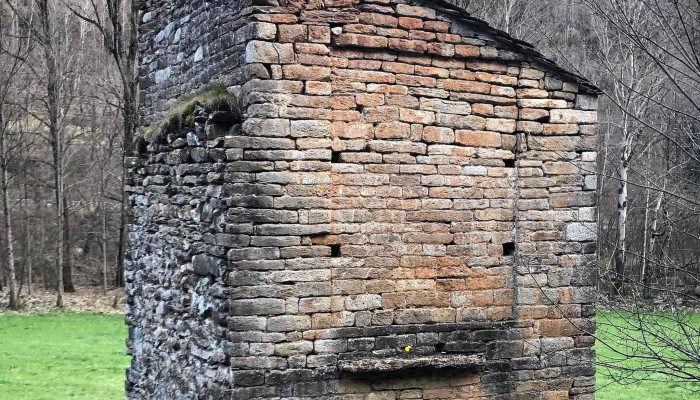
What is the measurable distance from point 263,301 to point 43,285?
2067 cm

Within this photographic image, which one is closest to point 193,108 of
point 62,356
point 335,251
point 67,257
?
point 335,251

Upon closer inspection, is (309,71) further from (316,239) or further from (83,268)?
(83,268)

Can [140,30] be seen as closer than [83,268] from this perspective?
Yes

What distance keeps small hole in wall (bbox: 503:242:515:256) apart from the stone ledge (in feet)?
2.83

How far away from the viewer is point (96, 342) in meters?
16.3

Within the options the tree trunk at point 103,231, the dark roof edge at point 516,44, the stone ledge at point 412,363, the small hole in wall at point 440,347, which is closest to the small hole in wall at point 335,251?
the stone ledge at point 412,363

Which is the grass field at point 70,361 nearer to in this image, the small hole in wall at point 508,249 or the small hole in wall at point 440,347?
the small hole in wall at point 508,249

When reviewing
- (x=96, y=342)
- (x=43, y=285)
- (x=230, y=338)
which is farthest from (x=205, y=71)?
(x=43, y=285)

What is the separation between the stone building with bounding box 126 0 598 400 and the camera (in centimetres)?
580

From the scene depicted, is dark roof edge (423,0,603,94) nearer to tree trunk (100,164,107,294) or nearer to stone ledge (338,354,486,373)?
stone ledge (338,354,486,373)

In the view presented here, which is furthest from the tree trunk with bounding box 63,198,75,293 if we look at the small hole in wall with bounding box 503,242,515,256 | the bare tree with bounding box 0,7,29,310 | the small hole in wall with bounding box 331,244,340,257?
the small hole in wall with bounding box 503,242,515,256

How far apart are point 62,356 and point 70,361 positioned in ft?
1.71

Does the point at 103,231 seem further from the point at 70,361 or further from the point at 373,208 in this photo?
the point at 373,208

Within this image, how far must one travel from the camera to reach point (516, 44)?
21.6 feet
